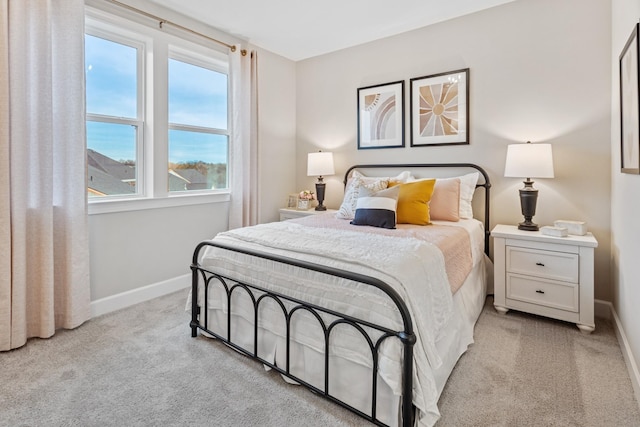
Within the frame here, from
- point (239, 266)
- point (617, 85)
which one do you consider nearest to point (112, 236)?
point (239, 266)

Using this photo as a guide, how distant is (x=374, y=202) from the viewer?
2.66 metres

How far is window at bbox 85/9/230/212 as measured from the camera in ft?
9.07

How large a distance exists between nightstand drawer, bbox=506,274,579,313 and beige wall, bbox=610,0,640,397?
0.27m

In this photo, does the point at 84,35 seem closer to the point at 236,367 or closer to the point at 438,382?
the point at 236,367

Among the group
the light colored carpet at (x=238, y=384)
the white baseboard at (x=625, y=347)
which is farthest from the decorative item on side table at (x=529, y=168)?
the light colored carpet at (x=238, y=384)

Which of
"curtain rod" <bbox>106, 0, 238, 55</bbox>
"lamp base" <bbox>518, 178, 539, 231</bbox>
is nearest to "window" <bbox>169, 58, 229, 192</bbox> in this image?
"curtain rod" <bbox>106, 0, 238, 55</bbox>

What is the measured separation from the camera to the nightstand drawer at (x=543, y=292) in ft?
7.93

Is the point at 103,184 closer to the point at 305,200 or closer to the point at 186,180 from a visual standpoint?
the point at 186,180

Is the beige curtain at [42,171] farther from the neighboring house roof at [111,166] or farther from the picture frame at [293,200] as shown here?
the picture frame at [293,200]

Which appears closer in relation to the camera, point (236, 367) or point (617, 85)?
point (236, 367)

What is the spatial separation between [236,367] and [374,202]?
1511mm

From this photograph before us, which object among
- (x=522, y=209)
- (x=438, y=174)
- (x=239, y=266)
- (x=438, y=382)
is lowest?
(x=438, y=382)

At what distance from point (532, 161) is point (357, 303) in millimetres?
2010

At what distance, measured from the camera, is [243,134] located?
3.67 meters
